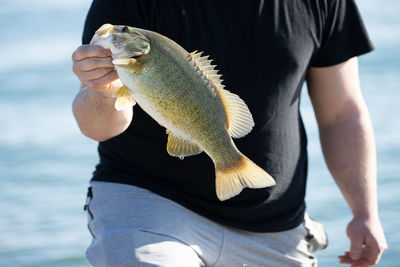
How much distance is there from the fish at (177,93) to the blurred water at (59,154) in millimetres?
2948

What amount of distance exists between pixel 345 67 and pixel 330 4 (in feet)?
1.09

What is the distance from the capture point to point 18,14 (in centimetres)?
1266

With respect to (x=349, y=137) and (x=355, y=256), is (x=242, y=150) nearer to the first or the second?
(x=349, y=137)

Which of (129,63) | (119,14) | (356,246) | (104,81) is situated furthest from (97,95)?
(356,246)

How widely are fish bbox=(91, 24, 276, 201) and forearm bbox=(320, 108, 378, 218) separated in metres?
1.34

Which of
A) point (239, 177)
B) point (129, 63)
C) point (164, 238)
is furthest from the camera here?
point (164, 238)

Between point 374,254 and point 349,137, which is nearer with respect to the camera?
point 374,254

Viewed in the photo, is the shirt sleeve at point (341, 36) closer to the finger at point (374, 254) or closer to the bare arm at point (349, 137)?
the bare arm at point (349, 137)

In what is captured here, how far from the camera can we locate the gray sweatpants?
2496 millimetres

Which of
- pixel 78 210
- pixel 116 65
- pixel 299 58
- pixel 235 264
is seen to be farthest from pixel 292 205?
pixel 78 210

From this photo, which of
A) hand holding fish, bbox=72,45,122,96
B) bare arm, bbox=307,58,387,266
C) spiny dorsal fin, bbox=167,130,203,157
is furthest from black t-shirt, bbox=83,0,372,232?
spiny dorsal fin, bbox=167,130,203,157

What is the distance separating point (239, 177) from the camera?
1.97 metres

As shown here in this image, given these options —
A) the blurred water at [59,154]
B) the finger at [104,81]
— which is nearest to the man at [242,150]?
the finger at [104,81]

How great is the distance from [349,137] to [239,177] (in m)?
1.32
